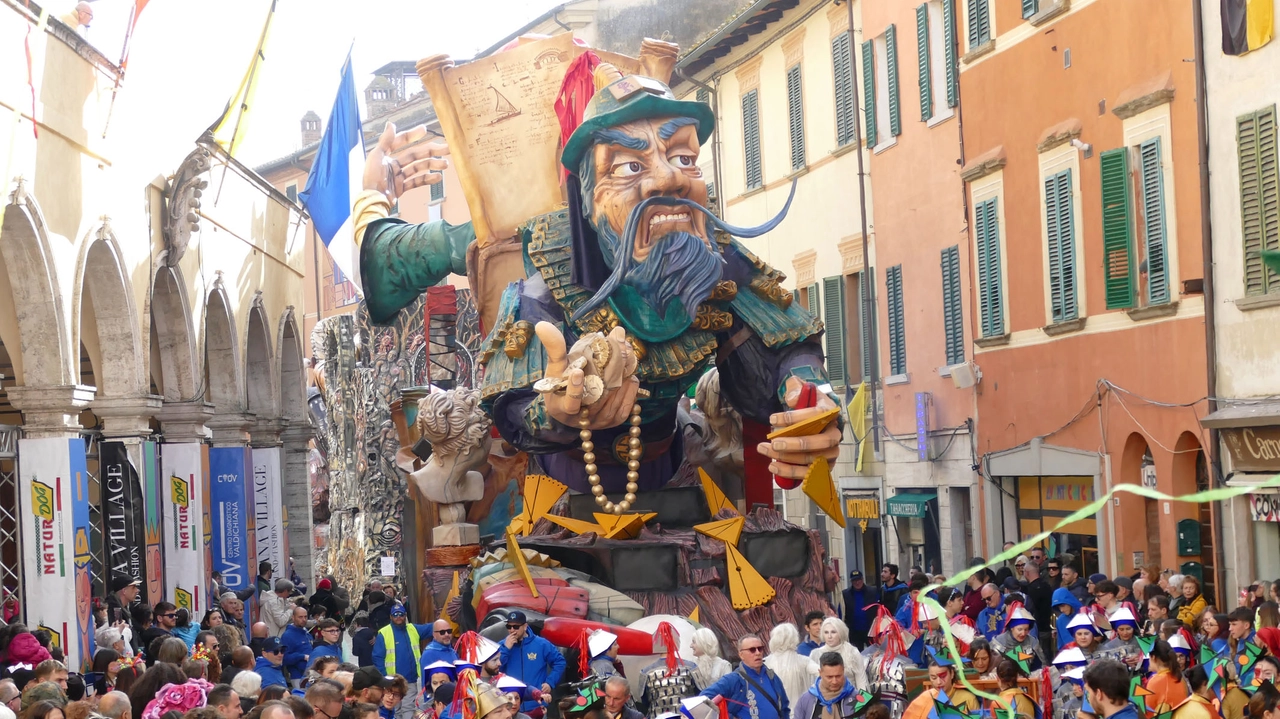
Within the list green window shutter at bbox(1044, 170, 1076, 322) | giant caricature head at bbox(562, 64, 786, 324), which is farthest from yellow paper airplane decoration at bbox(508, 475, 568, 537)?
green window shutter at bbox(1044, 170, 1076, 322)

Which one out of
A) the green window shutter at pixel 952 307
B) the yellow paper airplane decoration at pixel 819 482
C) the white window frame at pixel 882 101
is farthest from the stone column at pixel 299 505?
the yellow paper airplane decoration at pixel 819 482

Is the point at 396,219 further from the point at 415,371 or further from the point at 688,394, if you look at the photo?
the point at 415,371

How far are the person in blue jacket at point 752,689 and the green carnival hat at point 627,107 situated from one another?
4.22m

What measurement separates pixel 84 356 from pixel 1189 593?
13679 mm

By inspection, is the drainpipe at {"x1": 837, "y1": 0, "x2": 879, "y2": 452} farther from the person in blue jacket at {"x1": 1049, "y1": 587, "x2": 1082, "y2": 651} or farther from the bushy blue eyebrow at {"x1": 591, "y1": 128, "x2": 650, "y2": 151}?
the bushy blue eyebrow at {"x1": 591, "y1": 128, "x2": 650, "y2": 151}

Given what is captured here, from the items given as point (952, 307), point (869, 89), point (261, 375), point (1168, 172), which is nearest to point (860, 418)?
point (952, 307)

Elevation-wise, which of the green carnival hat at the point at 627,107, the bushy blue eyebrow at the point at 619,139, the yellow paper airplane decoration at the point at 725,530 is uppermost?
the green carnival hat at the point at 627,107

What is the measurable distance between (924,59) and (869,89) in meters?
2.34

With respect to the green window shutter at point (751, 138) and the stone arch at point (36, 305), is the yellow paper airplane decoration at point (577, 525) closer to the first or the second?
the stone arch at point (36, 305)

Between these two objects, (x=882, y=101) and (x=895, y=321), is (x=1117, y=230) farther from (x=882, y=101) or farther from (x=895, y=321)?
(x=882, y=101)

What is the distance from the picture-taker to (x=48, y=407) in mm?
15586

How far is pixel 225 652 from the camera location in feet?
41.5

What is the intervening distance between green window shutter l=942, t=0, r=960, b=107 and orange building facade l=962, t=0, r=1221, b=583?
233 mm

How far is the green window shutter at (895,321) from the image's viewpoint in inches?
1014
